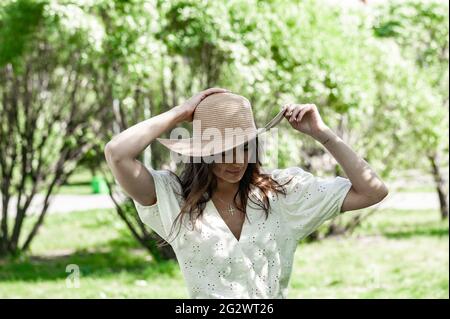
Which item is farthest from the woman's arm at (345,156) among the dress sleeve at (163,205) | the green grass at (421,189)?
the green grass at (421,189)

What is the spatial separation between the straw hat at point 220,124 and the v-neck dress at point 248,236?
18 cm

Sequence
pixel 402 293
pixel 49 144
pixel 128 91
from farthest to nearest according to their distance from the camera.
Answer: pixel 49 144
pixel 128 91
pixel 402 293

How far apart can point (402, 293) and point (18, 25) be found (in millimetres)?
4112

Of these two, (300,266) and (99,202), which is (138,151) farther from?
(99,202)

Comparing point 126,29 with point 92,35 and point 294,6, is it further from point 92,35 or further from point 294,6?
point 294,6

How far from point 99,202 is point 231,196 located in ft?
42.8

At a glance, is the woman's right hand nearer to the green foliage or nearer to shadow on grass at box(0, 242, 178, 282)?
shadow on grass at box(0, 242, 178, 282)

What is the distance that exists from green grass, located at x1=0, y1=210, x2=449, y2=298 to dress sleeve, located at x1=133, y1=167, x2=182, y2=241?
3762 millimetres

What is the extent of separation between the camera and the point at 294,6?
7344 mm

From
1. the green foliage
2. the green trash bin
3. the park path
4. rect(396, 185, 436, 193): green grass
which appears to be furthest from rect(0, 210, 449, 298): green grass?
rect(396, 185, 436, 193): green grass

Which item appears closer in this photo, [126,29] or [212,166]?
[212,166]

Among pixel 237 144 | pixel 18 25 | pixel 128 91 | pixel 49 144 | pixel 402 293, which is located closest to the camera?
pixel 237 144

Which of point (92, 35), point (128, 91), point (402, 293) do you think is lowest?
point (402, 293)

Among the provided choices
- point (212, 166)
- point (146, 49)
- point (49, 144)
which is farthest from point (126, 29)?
point (212, 166)
